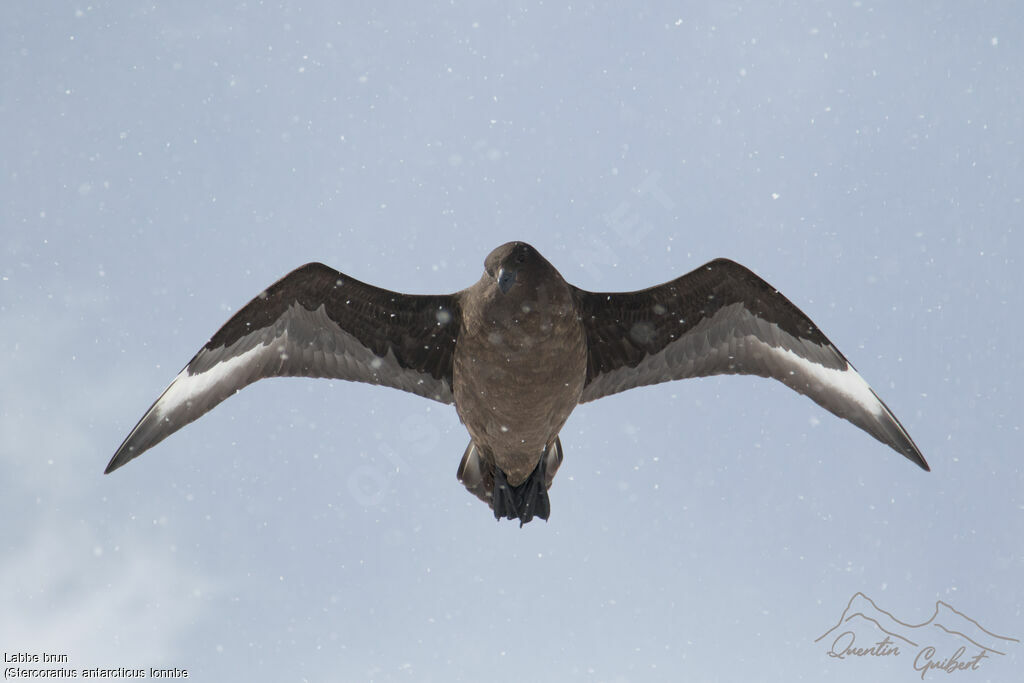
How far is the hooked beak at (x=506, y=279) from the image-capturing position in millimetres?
4863

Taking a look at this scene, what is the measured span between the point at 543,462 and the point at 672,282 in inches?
61.7

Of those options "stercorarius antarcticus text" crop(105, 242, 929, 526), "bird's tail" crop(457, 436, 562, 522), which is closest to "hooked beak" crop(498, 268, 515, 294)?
"stercorarius antarcticus text" crop(105, 242, 929, 526)

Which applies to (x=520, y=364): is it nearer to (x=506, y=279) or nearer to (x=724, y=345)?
(x=506, y=279)

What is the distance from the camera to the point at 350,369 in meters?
5.98

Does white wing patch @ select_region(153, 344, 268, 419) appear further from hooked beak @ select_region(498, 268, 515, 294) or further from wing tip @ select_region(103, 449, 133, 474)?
hooked beak @ select_region(498, 268, 515, 294)

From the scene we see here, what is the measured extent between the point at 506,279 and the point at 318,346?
171 centimetres

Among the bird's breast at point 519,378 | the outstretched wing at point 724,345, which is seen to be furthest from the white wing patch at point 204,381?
the outstretched wing at point 724,345

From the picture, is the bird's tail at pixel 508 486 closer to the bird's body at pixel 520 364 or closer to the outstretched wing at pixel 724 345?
the bird's body at pixel 520 364

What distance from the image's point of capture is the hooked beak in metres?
4.86

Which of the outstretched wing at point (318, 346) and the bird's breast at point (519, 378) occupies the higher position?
the outstretched wing at point (318, 346)

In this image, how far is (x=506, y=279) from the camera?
4.88 meters

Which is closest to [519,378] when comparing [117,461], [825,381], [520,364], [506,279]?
[520,364]

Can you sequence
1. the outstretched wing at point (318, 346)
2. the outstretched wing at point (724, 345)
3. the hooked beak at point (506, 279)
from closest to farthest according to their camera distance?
the hooked beak at point (506, 279) < the outstretched wing at point (318, 346) < the outstretched wing at point (724, 345)

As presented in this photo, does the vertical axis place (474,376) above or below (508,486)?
above
